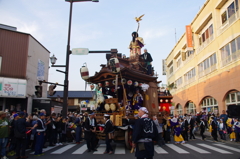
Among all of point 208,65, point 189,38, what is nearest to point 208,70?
point 208,65

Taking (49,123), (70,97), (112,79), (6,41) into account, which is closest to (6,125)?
(49,123)

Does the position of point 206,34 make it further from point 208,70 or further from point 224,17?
point 208,70

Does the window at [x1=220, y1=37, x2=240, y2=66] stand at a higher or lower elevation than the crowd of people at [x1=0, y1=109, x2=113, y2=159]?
higher

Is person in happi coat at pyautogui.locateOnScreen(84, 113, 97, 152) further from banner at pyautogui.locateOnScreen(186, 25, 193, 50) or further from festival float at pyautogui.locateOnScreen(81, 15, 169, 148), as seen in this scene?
banner at pyautogui.locateOnScreen(186, 25, 193, 50)

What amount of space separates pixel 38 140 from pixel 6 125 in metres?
1.40

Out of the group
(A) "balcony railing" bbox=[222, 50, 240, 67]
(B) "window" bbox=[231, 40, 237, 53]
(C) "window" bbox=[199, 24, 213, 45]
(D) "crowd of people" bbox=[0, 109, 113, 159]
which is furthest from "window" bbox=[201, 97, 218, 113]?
(D) "crowd of people" bbox=[0, 109, 113, 159]

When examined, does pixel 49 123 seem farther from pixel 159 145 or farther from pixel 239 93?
pixel 239 93

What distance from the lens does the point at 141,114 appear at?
214 inches

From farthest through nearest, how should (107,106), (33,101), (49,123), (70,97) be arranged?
(70,97)
(33,101)
(107,106)
(49,123)

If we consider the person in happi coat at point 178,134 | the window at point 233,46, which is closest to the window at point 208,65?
the window at point 233,46

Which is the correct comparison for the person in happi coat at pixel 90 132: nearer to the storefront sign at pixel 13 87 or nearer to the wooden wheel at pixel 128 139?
the wooden wheel at pixel 128 139

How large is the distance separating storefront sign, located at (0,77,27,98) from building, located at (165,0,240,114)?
20203mm

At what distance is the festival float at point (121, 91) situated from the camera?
10.1 metres

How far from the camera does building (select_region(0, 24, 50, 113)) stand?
19.1 meters
